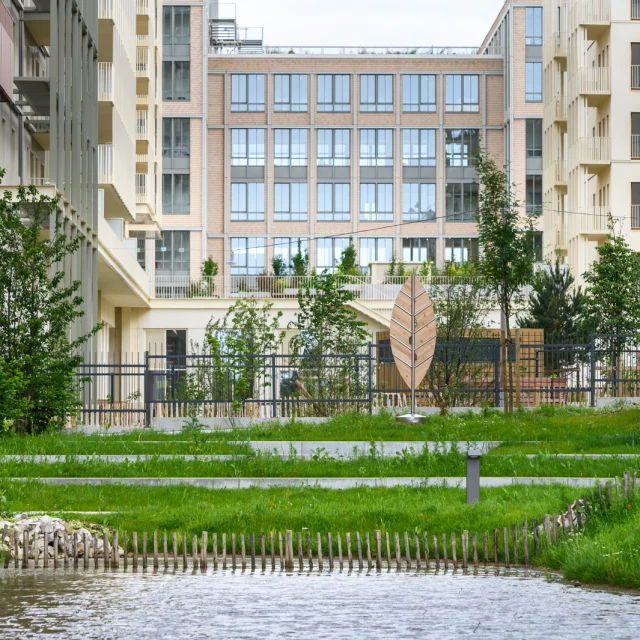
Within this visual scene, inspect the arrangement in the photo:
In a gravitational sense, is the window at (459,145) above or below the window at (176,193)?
above

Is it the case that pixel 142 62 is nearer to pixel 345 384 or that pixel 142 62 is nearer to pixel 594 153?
pixel 594 153

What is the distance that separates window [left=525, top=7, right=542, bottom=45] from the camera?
8381 centimetres

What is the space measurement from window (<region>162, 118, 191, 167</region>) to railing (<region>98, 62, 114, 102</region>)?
4055 centimetres

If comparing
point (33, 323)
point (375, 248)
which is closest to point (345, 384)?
point (33, 323)

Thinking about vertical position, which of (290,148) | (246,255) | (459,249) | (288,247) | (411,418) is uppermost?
(290,148)

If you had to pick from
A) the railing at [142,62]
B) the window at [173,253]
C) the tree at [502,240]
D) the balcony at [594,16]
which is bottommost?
the tree at [502,240]

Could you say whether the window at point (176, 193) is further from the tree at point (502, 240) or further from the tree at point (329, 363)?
the tree at point (502, 240)

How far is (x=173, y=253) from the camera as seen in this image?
268 ft

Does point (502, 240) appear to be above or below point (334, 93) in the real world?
below

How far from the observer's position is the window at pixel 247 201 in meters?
84.9

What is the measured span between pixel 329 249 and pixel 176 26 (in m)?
17.4

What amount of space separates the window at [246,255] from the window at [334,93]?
33.6ft

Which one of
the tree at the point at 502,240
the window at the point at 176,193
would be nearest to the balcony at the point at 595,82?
the tree at the point at 502,240

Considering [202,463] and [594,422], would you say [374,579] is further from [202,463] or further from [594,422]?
[594,422]
